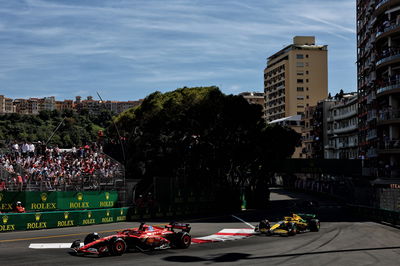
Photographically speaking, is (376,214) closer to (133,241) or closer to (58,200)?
(58,200)

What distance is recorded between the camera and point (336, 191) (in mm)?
61719

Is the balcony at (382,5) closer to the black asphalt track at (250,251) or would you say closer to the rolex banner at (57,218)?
the black asphalt track at (250,251)

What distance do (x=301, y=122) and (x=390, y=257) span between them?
100134 millimetres

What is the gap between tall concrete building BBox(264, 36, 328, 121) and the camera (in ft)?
413

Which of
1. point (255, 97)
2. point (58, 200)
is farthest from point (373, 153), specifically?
point (255, 97)

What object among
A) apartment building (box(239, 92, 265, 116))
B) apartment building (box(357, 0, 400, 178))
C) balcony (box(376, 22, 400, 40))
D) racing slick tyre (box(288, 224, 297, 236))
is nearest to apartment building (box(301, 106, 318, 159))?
apartment building (box(357, 0, 400, 178))

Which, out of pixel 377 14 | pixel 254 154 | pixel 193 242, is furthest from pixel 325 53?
pixel 193 242

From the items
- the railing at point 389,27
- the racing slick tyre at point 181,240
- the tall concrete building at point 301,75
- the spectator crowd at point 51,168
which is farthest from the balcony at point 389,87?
the tall concrete building at point 301,75

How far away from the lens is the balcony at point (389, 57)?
5375 centimetres

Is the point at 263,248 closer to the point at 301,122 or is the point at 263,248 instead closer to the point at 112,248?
the point at 112,248

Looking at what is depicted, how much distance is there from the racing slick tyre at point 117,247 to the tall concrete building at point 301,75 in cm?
11066

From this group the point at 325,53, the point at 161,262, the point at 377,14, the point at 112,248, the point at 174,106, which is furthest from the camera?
the point at 325,53

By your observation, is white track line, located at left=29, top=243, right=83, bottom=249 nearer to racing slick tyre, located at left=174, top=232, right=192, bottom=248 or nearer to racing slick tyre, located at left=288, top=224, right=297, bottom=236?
racing slick tyre, located at left=174, top=232, right=192, bottom=248

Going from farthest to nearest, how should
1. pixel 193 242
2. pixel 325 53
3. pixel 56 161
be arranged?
pixel 325 53 → pixel 56 161 → pixel 193 242
